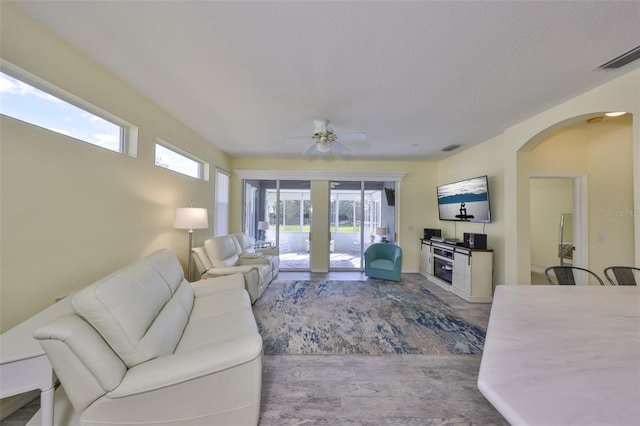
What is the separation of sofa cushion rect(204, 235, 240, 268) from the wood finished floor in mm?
1910

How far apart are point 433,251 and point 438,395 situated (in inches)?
135

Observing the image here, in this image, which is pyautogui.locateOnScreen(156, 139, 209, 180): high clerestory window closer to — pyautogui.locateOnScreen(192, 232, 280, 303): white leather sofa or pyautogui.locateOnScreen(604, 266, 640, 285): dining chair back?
pyautogui.locateOnScreen(192, 232, 280, 303): white leather sofa

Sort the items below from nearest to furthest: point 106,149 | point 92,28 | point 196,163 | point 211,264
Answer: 1. point 92,28
2. point 106,149
3. point 211,264
4. point 196,163

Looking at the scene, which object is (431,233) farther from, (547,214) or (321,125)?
(321,125)

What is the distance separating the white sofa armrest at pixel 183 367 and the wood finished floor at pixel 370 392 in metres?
0.65

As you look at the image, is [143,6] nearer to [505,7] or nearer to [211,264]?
[505,7]

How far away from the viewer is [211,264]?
11.2 ft

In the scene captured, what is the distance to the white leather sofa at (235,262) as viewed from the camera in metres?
3.19

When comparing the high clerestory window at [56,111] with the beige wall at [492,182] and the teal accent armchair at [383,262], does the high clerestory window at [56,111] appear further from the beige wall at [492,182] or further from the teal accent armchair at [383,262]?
the beige wall at [492,182]

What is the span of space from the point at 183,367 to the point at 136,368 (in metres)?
0.27

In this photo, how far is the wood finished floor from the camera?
1.47 meters

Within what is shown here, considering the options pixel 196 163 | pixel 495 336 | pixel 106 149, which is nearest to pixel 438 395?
pixel 495 336

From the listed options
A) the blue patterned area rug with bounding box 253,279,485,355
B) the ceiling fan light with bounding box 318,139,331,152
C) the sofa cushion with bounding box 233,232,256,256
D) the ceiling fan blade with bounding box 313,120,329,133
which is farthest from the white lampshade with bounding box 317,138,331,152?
the sofa cushion with bounding box 233,232,256,256

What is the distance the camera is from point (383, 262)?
4.59 metres
